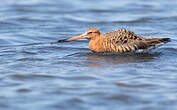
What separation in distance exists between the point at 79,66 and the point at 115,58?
1.22 meters

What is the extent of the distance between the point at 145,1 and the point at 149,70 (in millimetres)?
11258

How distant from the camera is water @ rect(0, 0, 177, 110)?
6.70 meters

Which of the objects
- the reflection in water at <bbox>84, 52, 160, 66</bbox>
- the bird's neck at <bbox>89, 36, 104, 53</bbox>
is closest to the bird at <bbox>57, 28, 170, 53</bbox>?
the bird's neck at <bbox>89, 36, 104, 53</bbox>

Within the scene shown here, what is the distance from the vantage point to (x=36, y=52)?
1056 cm

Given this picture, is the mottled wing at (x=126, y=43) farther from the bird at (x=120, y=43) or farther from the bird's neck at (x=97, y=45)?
the bird's neck at (x=97, y=45)

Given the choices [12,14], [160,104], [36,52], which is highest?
[12,14]

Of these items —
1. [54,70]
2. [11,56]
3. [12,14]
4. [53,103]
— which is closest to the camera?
[53,103]

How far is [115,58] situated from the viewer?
9.88 metres

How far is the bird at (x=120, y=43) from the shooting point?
34.0 ft

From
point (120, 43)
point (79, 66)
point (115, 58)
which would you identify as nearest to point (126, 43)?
point (120, 43)

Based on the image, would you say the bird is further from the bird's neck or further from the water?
the water

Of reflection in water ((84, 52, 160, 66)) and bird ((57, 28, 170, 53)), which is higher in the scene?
bird ((57, 28, 170, 53))

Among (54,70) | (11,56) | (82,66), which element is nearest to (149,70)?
(82,66)

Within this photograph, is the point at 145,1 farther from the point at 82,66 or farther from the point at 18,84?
the point at 18,84
